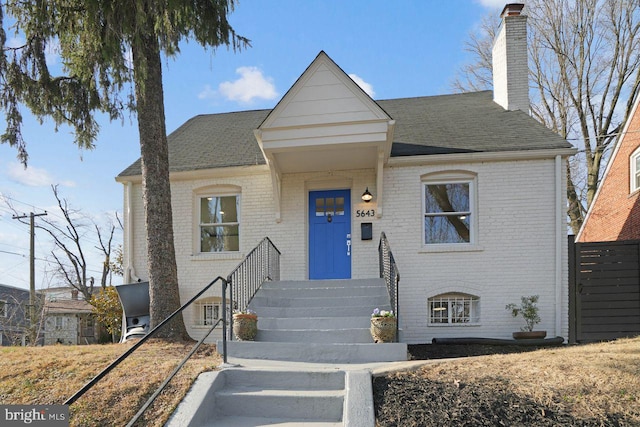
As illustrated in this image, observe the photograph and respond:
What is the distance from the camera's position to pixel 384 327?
6008mm

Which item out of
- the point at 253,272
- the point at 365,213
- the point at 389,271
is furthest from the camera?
the point at 365,213

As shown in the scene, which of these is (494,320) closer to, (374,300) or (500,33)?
(374,300)

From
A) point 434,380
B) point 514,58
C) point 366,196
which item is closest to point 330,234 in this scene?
point 366,196

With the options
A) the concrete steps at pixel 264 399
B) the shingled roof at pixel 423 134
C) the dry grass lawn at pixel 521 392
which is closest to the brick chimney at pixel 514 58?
the shingled roof at pixel 423 134

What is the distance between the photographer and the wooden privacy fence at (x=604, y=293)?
334 inches

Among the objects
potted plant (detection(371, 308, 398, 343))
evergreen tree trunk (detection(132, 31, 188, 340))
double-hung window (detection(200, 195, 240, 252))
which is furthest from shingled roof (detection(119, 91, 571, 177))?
potted plant (detection(371, 308, 398, 343))

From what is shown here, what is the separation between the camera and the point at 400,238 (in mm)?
9039

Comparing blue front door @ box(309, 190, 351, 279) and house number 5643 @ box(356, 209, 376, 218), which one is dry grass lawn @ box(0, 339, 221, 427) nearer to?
blue front door @ box(309, 190, 351, 279)

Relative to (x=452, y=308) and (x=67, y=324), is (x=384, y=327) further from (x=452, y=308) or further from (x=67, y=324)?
(x=67, y=324)

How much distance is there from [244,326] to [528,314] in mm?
5410

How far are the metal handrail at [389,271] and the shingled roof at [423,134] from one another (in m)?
2.10

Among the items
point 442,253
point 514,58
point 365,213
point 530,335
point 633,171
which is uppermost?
point 514,58

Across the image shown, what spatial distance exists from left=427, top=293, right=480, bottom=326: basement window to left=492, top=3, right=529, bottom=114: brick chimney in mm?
4952

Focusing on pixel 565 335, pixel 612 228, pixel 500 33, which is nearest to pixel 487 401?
pixel 565 335
